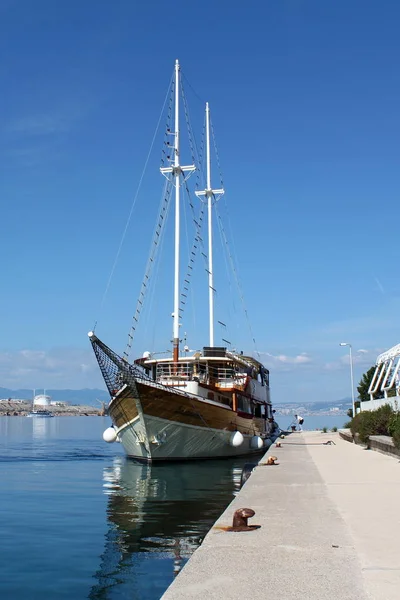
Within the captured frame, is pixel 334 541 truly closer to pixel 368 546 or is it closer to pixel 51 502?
pixel 368 546

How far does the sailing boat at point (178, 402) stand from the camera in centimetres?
2802

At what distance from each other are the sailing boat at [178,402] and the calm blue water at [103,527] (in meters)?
2.36

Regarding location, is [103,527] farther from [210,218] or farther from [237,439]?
[210,218]

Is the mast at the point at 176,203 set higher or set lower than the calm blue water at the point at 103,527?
higher

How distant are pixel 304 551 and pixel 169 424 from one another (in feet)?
70.9

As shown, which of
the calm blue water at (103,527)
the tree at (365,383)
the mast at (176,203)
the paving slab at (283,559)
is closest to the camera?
the paving slab at (283,559)

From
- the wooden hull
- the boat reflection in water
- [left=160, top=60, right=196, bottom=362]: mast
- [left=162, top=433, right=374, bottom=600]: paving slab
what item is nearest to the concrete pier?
[left=162, top=433, right=374, bottom=600]: paving slab

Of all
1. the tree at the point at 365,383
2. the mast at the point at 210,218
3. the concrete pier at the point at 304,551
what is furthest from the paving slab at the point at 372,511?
the tree at the point at 365,383

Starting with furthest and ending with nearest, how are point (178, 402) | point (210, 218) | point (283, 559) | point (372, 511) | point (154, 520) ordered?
point (210, 218), point (178, 402), point (154, 520), point (372, 511), point (283, 559)

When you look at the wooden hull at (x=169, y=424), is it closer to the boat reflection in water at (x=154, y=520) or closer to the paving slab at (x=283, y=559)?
the boat reflection in water at (x=154, y=520)

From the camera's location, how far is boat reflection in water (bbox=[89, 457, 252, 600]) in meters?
8.99

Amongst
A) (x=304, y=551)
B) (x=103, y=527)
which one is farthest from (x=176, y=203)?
(x=304, y=551)

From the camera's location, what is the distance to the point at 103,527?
13.5 m

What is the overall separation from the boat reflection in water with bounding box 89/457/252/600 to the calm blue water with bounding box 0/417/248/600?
0.7 inches
